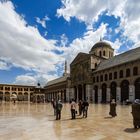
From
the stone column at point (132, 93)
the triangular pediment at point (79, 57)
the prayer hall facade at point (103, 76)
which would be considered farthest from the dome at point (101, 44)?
the stone column at point (132, 93)

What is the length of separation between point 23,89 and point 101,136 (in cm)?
11055

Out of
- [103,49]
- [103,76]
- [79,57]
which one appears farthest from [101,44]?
[103,76]

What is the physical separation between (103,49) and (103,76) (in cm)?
2025

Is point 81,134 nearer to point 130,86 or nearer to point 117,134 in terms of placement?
point 117,134

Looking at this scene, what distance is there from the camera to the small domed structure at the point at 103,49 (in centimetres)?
7494

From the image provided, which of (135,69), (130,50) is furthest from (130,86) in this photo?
(130,50)

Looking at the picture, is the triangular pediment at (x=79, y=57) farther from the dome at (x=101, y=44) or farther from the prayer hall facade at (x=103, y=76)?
the dome at (x=101, y=44)

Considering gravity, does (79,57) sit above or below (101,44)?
below

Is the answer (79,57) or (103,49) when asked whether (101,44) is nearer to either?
(103,49)

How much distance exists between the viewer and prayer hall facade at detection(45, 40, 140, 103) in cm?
4716

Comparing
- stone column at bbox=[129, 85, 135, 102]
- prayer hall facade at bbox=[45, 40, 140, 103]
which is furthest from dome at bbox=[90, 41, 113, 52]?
stone column at bbox=[129, 85, 135, 102]

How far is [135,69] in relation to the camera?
46219mm

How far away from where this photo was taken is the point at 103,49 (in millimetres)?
75125

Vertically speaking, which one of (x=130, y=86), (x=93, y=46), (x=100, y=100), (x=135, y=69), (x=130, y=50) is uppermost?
(x=93, y=46)
